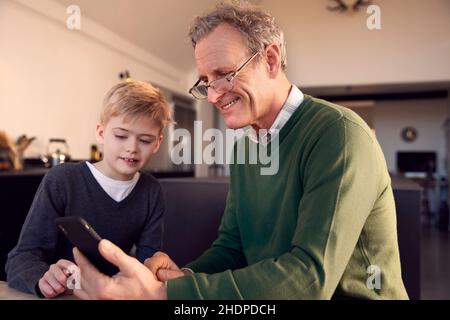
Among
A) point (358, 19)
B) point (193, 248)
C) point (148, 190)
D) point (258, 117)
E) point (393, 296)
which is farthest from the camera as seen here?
point (358, 19)

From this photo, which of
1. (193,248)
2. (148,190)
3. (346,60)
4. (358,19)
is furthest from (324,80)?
(148,190)

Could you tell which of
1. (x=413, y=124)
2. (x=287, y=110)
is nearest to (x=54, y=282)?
(x=287, y=110)

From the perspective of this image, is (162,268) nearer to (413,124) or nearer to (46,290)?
(46,290)

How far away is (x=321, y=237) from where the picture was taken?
62 centimetres

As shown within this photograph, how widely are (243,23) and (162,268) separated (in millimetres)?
492

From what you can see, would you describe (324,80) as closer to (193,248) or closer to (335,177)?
(193,248)

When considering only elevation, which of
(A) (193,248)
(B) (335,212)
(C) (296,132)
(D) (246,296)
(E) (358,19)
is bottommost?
(A) (193,248)

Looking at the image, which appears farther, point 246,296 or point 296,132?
point 296,132

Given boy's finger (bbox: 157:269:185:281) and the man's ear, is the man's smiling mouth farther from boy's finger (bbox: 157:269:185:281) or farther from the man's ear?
boy's finger (bbox: 157:269:185:281)

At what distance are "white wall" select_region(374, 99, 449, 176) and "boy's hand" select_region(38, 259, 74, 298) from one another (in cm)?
800

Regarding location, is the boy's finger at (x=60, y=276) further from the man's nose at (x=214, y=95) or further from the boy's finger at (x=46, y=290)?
the man's nose at (x=214, y=95)

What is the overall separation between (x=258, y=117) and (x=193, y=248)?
124 cm

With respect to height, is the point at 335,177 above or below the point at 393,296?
above

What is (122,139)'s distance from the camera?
40.0 inches
